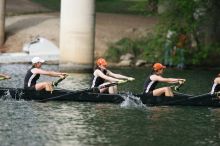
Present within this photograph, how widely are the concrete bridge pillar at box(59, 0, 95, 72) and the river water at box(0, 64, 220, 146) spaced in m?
15.0

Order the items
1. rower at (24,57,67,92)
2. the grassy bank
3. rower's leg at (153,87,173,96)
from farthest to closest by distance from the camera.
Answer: the grassy bank
rower at (24,57,67,92)
rower's leg at (153,87,173,96)

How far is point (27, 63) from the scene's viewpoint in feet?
176

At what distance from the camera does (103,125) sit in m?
28.5

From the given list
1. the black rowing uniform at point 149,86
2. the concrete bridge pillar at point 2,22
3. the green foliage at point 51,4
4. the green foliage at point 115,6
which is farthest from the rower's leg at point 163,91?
the green foliage at point 51,4

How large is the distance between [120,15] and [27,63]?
13.9 metres

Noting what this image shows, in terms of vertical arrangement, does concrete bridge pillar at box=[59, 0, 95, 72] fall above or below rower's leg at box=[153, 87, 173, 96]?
above

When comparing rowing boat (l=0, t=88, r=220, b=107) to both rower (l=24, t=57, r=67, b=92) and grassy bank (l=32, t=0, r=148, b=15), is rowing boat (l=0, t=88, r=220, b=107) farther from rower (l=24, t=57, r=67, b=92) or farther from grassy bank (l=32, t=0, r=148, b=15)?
grassy bank (l=32, t=0, r=148, b=15)

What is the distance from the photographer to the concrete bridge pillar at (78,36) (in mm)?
48500

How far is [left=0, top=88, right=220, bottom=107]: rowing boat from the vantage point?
33.4m

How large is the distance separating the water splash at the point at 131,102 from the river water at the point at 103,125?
0.06 m

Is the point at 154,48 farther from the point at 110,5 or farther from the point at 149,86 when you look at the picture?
the point at 110,5

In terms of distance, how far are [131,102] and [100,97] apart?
1362 millimetres

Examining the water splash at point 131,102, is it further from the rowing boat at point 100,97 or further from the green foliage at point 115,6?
the green foliage at point 115,6

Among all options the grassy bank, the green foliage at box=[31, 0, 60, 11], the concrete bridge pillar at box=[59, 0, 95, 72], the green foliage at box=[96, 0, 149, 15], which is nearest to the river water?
the concrete bridge pillar at box=[59, 0, 95, 72]
